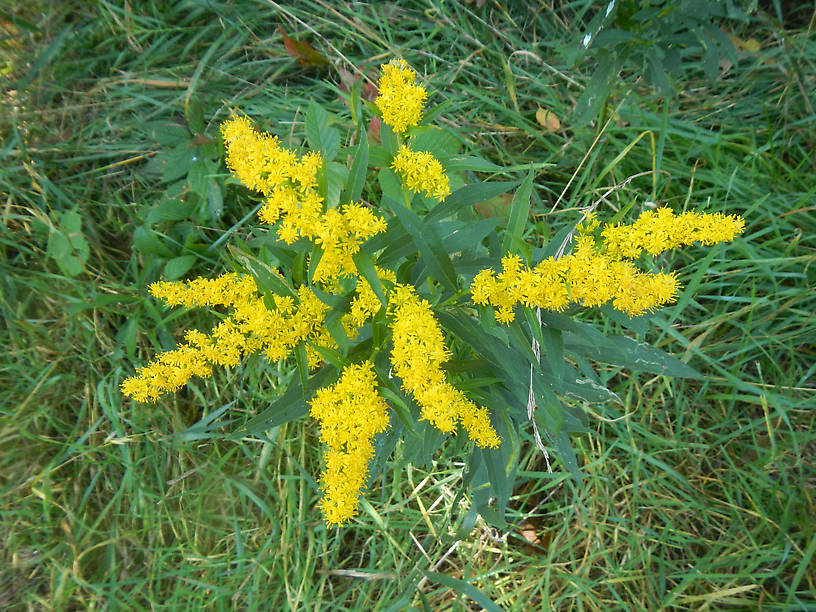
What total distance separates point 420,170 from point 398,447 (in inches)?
65.3

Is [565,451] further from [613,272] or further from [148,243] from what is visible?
[148,243]

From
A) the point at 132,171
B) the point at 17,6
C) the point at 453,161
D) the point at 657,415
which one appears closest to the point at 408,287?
the point at 453,161

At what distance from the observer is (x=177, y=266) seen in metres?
2.93

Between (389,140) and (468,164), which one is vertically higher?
(389,140)

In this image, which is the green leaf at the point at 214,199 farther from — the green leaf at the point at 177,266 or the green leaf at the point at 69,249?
the green leaf at the point at 69,249

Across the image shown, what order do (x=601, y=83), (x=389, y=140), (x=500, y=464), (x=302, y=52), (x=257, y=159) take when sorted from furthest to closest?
1. (x=302, y=52)
2. (x=601, y=83)
3. (x=500, y=464)
4. (x=389, y=140)
5. (x=257, y=159)

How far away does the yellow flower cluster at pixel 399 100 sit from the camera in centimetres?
179

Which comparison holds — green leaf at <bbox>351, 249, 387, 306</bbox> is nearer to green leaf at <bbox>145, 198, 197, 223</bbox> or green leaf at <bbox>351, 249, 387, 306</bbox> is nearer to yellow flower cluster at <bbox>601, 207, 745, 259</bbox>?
yellow flower cluster at <bbox>601, 207, 745, 259</bbox>

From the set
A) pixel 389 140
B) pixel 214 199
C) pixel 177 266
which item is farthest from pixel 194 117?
pixel 389 140

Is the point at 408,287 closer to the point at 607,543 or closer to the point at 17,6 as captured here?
the point at 607,543

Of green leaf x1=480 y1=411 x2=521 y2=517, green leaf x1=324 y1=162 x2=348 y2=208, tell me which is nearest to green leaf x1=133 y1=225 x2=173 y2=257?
green leaf x1=324 y1=162 x2=348 y2=208

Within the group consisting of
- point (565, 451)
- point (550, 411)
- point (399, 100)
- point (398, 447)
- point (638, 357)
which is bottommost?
point (398, 447)

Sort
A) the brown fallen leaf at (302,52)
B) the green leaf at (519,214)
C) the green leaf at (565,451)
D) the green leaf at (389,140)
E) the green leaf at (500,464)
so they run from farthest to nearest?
the brown fallen leaf at (302,52) → the green leaf at (565,451) → the green leaf at (500,464) → the green leaf at (389,140) → the green leaf at (519,214)

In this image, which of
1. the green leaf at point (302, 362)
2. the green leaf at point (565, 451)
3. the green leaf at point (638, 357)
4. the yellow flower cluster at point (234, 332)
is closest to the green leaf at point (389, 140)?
the yellow flower cluster at point (234, 332)
